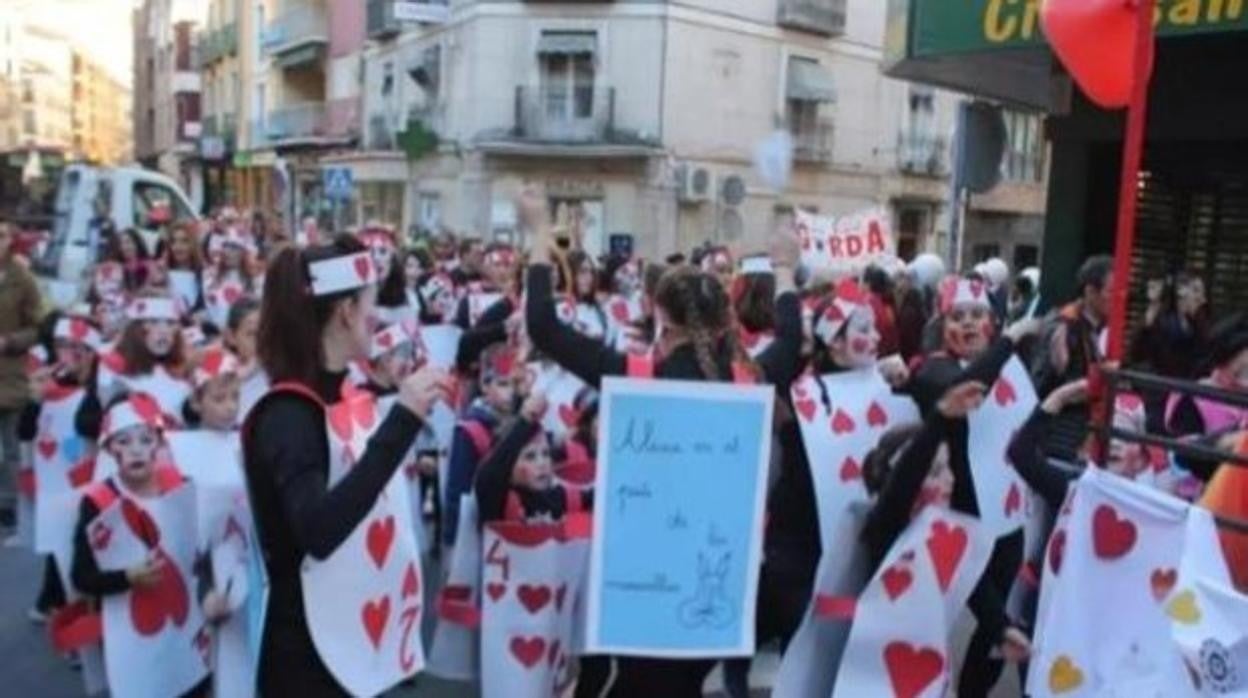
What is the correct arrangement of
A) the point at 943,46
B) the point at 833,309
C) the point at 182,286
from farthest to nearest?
the point at 182,286
the point at 943,46
the point at 833,309

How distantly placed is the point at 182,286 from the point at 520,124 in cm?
1886

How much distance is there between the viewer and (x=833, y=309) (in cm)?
511

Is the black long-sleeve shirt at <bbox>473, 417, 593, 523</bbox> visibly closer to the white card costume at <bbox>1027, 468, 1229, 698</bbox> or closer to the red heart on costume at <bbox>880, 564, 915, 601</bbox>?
the red heart on costume at <bbox>880, 564, 915, 601</bbox>

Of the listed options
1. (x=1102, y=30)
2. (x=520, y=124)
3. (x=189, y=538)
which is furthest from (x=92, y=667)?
(x=520, y=124)

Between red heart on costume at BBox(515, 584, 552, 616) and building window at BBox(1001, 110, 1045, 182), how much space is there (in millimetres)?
33361

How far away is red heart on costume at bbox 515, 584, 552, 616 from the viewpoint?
443 centimetres

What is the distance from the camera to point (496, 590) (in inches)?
176

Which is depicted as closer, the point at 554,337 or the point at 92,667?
the point at 554,337

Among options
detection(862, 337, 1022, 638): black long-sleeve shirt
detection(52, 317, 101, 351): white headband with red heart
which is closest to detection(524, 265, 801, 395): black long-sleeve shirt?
detection(862, 337, 1022, 638): black long-sleeve shirt

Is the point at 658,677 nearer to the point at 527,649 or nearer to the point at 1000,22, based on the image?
the point at 527,649

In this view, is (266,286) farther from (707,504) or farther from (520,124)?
(520,124)

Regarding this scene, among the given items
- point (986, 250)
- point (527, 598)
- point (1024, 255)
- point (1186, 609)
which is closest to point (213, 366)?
point (527, 598)

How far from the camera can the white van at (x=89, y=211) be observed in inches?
540

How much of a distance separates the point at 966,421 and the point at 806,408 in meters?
0.55
